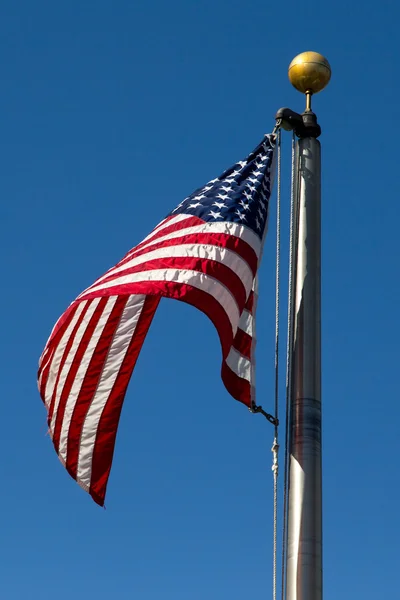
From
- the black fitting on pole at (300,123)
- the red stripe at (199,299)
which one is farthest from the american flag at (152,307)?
the black fitting on pole at (300,123)

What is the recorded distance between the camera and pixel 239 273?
560 inches

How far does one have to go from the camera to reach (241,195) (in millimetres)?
15039

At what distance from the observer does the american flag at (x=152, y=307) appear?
13.9 metres

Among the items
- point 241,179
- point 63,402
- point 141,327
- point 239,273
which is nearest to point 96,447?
point 63,402

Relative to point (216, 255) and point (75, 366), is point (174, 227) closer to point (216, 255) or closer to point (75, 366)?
point (216, 255)

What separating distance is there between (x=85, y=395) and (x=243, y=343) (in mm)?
2301

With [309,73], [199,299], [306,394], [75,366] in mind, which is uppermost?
[309,73]

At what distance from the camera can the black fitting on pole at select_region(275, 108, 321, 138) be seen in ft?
48.4

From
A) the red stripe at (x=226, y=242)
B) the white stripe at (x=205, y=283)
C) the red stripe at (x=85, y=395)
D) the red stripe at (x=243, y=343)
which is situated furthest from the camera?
the red stripe at (x=85, y=395)

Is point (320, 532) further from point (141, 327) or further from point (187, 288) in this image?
point (141, 327)

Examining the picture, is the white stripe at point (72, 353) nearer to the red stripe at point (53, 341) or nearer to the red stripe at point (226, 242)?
the red stripe at point (53, 341)

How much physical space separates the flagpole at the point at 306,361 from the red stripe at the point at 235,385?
2.56ft

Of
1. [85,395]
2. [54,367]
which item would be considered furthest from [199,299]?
[54,367]

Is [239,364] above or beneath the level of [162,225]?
beneath
